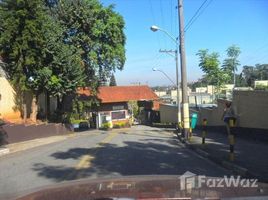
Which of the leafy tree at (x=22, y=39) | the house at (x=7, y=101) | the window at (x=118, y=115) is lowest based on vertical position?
the window at (x=118, y=115)

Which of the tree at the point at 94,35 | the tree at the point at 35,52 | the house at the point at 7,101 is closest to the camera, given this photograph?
the house at the point at 7,101

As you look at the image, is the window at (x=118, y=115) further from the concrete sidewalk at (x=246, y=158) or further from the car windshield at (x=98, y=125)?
the concrete sidewalk at (x=246, y=158)

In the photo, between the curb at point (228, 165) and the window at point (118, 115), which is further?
the window at point (118, 115)

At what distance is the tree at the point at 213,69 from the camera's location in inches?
2628

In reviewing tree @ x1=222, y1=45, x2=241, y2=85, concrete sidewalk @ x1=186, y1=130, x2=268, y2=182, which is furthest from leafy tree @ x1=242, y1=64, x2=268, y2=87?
concrete sidewalk @ x1=186, y1=130, x2=268, y2=182

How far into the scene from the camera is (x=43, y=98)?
170ft

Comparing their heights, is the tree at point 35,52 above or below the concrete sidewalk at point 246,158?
above

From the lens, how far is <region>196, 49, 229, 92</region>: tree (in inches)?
2628

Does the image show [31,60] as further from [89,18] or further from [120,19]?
[120,19]

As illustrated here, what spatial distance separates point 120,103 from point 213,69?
19674mm

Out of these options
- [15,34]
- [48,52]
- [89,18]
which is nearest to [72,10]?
[89,18]

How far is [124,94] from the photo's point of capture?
8362cm

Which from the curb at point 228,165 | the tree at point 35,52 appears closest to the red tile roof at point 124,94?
the tree at point 35,52

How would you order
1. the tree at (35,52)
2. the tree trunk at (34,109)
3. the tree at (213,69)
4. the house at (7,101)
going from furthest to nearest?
the tree at (213,69), the tree trunk at (34,109), the tree at (35,52), the house at (7,101)
